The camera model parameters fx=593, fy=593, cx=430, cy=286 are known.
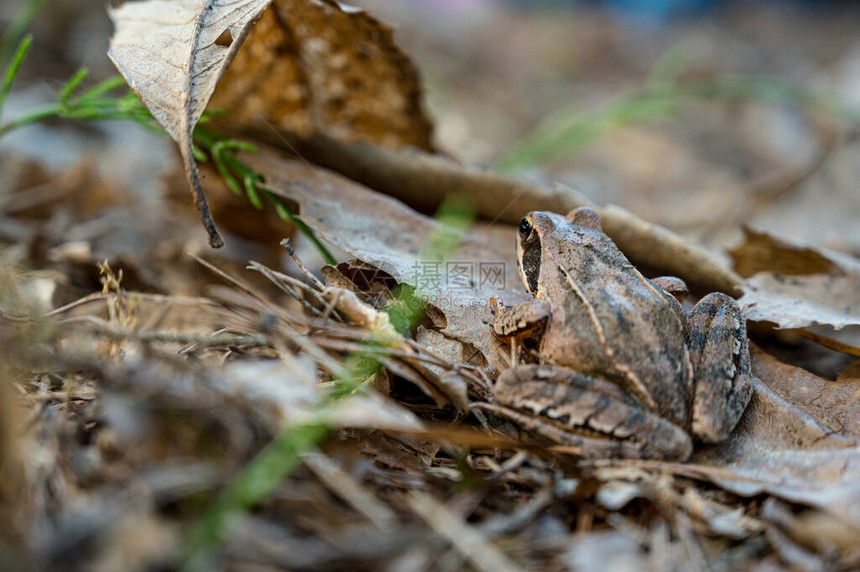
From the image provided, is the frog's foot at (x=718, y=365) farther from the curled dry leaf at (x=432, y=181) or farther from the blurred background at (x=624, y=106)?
the blurred background at (x=624, y=106)

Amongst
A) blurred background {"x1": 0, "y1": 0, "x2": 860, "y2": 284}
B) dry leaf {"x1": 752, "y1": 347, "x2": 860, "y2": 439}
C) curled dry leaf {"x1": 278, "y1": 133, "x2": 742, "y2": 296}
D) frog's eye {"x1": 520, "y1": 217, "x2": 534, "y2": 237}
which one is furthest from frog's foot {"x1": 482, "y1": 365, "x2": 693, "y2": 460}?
blurred background {"x1": 0, "y1": 0, "x2": 860, "y2": 284}

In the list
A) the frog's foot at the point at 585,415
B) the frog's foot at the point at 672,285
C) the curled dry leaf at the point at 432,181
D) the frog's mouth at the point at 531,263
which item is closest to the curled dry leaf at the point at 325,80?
the curled dry leaf at the point at 432,181

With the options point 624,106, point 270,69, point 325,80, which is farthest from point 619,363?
point 624,106

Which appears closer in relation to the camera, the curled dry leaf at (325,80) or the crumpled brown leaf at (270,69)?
the crumpled brown leaf at (270,69)

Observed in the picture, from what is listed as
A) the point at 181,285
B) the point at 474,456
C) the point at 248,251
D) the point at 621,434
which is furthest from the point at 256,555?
the point at 248,251

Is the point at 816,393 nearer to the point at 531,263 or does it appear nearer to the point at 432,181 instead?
the point at 531,263
